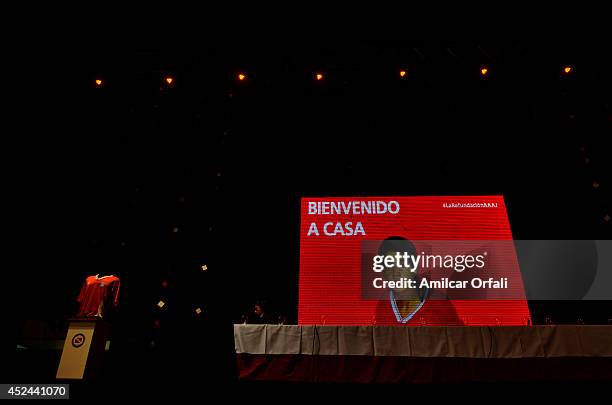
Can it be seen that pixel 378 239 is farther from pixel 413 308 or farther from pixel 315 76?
pixel 315 76

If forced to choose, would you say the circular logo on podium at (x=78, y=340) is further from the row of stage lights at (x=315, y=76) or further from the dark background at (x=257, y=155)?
the row of stage lights at (x=315, y=76)

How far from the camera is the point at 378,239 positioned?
5074 mm

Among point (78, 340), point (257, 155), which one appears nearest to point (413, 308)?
point (257, 155)

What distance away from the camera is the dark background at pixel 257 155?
491cm

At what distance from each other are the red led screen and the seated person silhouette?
0.01m

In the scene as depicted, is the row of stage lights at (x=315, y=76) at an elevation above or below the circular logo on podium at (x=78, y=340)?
above

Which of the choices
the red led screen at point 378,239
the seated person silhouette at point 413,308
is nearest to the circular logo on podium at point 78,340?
the red led screen at point 378,239

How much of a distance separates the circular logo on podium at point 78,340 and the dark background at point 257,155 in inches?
35.0

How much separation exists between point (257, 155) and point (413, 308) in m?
2.63

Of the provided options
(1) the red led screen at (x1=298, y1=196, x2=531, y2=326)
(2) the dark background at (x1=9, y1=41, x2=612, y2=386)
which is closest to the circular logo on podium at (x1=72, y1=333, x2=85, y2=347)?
(2) the dark background at (x1=9, y1=41, x2=612, y2=386)

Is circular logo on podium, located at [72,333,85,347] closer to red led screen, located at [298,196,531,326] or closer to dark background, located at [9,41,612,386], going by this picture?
dark background, located at [9,41,612,386]

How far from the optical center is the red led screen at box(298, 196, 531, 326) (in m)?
4.71

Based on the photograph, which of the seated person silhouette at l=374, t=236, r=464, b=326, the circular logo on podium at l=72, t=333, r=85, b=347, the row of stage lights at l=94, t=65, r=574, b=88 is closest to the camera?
the circular logo on podium at l=72, t=333, r=85, b=347

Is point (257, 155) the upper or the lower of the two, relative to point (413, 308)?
upper
